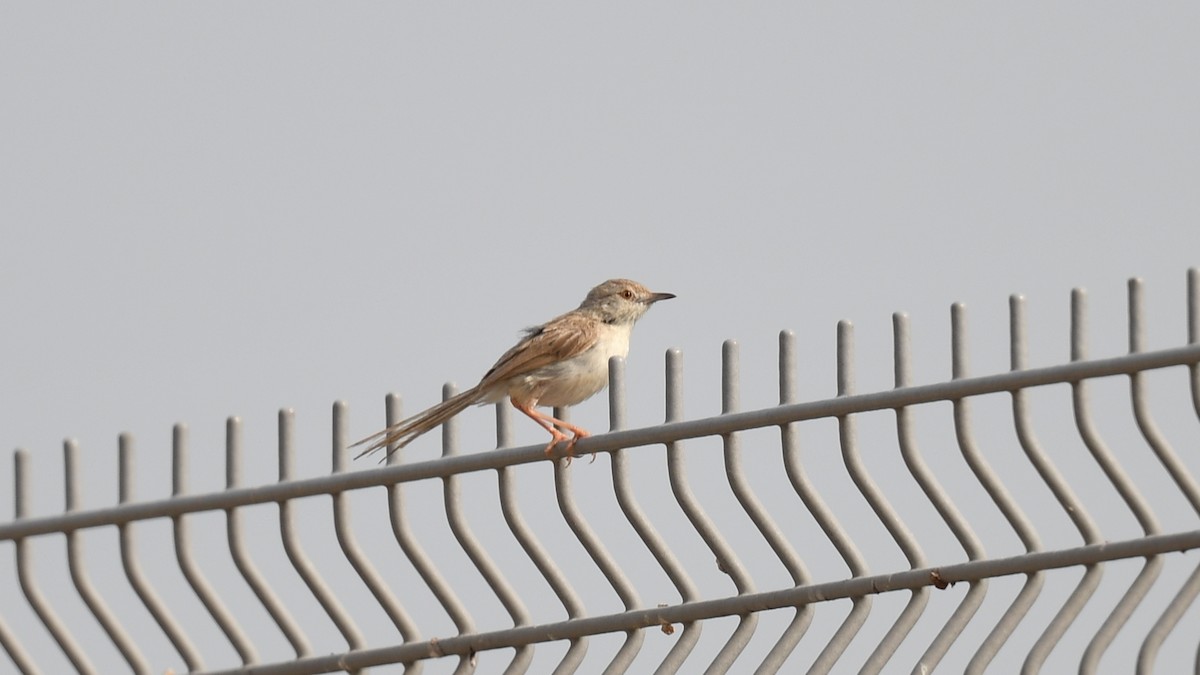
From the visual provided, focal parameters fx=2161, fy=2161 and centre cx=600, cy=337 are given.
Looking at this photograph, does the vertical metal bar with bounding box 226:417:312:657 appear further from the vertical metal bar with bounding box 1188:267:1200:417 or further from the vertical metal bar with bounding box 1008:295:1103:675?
the vertical metal bar with bounding box 1188:267:1200:417

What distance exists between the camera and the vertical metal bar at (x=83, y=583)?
905 centimetres

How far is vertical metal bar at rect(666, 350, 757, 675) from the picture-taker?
7520 mm

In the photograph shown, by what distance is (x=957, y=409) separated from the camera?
7125 millimetres

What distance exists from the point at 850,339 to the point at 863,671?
111 cm

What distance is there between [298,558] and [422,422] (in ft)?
3.87

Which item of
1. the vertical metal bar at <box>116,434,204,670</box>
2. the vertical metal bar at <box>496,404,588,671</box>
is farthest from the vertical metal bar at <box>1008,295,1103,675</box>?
the vertical metal bar at <box>116,434,204,670</box>

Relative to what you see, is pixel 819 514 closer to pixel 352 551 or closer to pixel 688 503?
pixel 688 503

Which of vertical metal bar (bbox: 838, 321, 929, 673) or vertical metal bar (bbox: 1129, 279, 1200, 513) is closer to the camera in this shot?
vertical metal bar (bbox: 1129, 279, 1200, 513)

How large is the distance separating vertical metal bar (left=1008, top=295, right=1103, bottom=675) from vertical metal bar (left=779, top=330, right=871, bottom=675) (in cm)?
61

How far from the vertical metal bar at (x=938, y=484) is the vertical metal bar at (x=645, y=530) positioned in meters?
0.88

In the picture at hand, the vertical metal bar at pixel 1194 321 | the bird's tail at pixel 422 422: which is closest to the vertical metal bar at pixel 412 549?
the bird's tail at pixel 422 422

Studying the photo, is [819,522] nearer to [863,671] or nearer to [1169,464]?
[863,671]

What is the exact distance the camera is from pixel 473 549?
319 inches

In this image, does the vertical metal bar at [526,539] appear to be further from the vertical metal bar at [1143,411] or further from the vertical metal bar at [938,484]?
the vertical metal bar at [1143,411]
